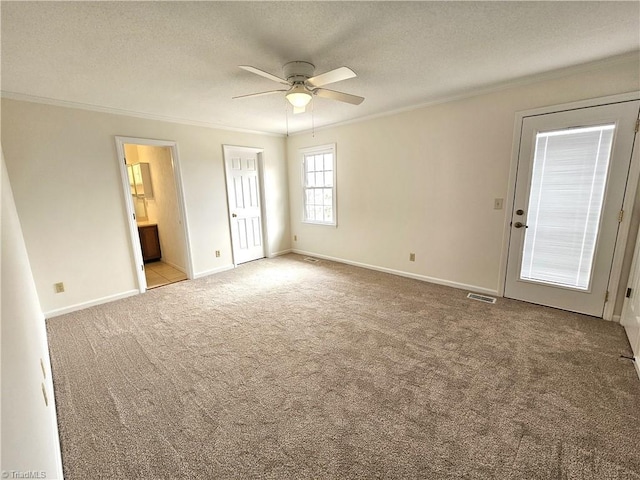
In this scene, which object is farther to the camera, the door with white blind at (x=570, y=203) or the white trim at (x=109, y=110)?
the white trim at (x=109, y=110)

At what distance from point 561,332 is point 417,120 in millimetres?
2849

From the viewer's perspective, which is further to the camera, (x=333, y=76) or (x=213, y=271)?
(x=213, y=271)

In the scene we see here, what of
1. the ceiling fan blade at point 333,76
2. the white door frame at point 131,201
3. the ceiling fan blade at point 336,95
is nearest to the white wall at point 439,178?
the ceiling fan blade at point 336,95

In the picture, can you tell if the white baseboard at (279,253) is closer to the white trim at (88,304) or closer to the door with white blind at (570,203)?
the white trim at (88,304)

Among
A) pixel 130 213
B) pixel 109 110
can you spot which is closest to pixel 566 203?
pixel 130 213

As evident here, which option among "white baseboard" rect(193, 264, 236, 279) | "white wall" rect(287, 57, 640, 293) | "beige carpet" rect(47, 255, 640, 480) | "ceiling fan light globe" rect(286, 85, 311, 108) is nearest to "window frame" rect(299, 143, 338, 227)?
"white wall" rect(287, 57, 640, 293)

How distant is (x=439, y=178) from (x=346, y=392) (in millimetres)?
2878

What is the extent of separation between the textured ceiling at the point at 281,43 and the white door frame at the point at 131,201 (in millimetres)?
621

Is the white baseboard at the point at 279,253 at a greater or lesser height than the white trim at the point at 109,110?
lesser

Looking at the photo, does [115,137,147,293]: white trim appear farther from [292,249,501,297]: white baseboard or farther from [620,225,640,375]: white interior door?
[620,225,640,375]: white interior door

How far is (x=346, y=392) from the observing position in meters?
1.94

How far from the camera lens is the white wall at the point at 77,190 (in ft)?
9.54

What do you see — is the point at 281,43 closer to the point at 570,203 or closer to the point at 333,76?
the point at 333,76

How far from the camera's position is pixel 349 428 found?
1.66 metres
